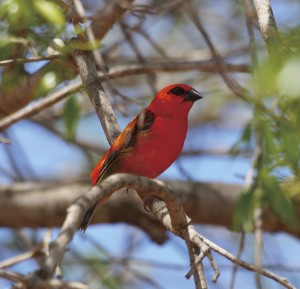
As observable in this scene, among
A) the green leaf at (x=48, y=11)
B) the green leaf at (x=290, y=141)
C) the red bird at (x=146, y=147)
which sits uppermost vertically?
the green leaf at (x=48, y=11)

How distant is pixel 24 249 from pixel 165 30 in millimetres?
4007

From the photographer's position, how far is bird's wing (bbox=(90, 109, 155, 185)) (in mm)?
4473

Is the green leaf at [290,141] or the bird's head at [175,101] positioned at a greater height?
the green leaf at [290,141]

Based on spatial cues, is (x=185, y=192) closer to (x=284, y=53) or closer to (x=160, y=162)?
(x=160, y=162)

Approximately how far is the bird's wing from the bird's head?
0.87 ft

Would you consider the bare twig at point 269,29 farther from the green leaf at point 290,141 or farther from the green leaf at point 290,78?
the green leaf at point 290,78

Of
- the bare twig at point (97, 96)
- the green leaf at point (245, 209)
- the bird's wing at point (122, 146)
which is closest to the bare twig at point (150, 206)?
the green leaf at point (245, 209)

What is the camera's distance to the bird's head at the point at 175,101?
5.17 m

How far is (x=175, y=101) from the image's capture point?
5363mm

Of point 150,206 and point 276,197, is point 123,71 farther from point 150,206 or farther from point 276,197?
point 276,197

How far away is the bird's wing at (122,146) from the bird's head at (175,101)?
0.87ft

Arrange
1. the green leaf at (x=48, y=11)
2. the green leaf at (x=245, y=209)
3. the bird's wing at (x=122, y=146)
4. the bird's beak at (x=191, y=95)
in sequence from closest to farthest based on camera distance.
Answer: the green leaf at (x=245, y=209) < the green leaf at (x=48, y=11) < the bird's wing at (x=122, y=146) < the bird's beak at (x=191, y=95)

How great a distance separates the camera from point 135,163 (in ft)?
15.5

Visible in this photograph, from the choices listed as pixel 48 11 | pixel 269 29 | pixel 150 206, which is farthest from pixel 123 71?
pixel 269 29
